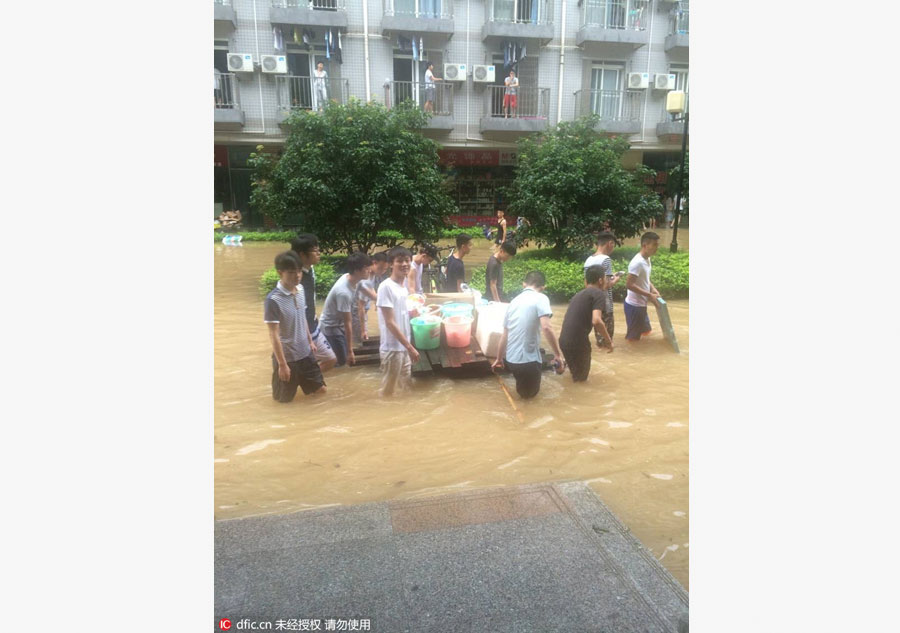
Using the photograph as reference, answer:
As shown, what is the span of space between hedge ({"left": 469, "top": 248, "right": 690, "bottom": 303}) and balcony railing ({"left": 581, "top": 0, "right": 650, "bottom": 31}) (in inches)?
62.6

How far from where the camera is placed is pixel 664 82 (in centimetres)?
220

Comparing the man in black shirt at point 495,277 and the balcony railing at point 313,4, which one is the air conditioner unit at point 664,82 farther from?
the man in black shirt at point 495,277

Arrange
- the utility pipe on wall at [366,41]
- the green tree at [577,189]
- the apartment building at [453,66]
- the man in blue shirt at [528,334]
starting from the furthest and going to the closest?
the man in blue shirt at [528,334]
the green tree at [577,189]
the utility pipe on wall at [366,41]
the apartment building at [453,66]

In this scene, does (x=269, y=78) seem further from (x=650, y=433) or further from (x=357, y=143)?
(x=650, y=433)

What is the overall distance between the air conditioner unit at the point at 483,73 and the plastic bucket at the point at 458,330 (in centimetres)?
190

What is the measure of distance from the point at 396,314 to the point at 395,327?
0.29 ft

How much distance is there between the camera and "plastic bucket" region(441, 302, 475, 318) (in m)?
4.12

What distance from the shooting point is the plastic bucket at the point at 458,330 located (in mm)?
4082

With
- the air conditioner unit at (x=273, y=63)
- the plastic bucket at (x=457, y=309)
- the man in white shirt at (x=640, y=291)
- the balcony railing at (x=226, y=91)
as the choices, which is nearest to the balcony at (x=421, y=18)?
Answer: the air conditioner unit at (x=273, y=63)

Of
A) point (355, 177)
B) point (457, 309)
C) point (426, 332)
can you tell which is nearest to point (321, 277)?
point (355, 177)

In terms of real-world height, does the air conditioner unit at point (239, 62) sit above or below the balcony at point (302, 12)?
below

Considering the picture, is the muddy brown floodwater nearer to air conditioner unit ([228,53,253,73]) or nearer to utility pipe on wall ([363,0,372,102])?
air conditioner unit ([228,53,253,73])

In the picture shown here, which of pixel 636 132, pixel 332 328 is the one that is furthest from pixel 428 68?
pixel 332 328

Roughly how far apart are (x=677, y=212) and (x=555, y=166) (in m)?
1.08
